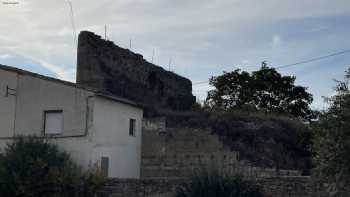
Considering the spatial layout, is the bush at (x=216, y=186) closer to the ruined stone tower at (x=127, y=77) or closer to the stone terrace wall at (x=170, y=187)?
the stone terrace wall at (x=170, y=187)

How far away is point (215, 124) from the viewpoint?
2709 centimetres

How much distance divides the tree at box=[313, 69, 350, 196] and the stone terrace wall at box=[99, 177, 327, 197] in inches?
122

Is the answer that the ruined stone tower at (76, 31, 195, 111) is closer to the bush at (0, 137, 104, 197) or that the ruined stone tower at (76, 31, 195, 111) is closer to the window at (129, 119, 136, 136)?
the window at (129, 119, 136, 136)

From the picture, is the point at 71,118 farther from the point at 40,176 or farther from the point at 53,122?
the point at 40,176

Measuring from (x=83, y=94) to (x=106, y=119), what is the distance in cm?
144

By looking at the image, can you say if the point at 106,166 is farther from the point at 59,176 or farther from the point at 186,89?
the point at 186,89

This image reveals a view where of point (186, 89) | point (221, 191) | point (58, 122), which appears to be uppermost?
point (186, 89)

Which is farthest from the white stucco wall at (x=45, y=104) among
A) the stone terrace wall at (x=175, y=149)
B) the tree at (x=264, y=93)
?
the tree at (x=264, y=93)

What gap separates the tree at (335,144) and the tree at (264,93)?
93.8 ft

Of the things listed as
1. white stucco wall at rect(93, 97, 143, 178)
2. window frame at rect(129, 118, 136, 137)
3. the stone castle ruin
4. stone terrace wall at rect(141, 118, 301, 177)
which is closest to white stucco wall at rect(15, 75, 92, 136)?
white stucco wall at rect(93, 97, 143, 178)

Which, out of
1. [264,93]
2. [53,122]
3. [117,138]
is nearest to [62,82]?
[53,122]

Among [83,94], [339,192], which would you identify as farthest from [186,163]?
[339,192]

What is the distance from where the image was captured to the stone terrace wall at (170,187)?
17.6 m

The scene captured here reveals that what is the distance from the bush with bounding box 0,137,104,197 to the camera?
813 inches
